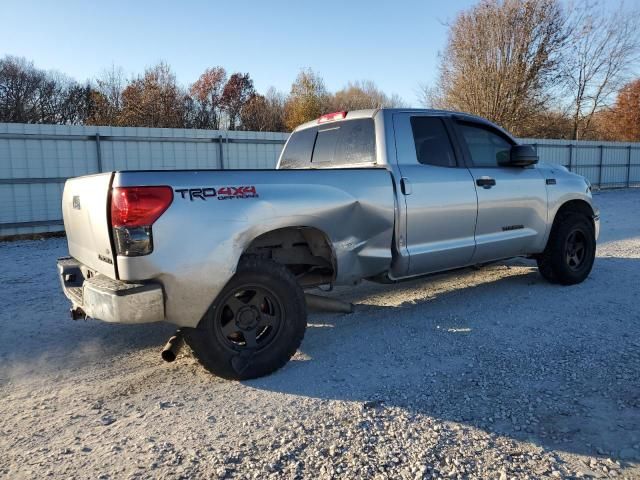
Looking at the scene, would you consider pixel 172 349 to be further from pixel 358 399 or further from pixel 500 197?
pixel 500 197

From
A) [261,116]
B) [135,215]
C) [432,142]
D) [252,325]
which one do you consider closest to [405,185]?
[432,142]

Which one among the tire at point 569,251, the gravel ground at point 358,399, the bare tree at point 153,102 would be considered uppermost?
the bare tree at point 153,102

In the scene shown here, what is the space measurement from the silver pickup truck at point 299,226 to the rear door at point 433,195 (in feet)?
0.04

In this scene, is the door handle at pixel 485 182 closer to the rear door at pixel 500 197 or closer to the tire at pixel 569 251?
the rear door at pixel 500 197

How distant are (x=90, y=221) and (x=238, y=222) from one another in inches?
39.1

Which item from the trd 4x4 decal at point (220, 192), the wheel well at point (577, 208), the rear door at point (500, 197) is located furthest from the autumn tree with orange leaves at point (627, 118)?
the trd 4x4 decal at point (220, 192)

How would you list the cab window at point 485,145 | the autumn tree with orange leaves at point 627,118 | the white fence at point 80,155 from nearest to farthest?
1. the cab window at point 485,145
2. the white fence at point 80,155
3. the autumn tree with orange leaves at point 627,118

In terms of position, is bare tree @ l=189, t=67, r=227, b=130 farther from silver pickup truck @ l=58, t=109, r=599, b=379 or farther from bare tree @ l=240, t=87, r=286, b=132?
silver pickup truck @ l=58, t=109, r=599, b=379

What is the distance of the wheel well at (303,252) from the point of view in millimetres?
3986

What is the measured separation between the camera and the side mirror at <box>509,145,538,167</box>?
208 inches

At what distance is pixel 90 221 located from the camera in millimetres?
3461

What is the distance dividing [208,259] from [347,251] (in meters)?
1.21

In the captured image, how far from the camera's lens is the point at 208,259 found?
3318 millimetres

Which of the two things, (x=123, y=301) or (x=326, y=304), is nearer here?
(x=123, y=301)
